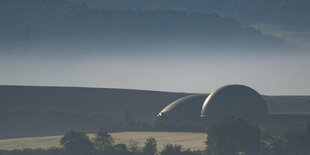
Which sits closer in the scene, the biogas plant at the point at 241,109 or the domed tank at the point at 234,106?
A: the domed tank at the point at 234,106

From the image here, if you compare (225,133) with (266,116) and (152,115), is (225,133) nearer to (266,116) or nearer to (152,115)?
(266,116)

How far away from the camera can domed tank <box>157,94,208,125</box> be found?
15488cm

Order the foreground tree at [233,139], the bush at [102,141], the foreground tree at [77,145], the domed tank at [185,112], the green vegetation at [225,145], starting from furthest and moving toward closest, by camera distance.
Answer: the domed tank at [185,112] → the bush at [102,141] → the foreground tree at [77,145] → the foreground tree at [233,139] → the green vegetation at [225,145]

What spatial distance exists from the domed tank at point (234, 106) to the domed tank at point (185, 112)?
884 centimetres

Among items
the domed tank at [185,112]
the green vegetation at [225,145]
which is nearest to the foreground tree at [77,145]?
the green vegetation at [225,145]

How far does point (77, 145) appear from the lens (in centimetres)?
10844

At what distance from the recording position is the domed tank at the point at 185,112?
154875mm

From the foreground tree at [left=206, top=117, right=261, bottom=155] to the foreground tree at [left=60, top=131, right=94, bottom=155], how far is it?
14924 millimetres

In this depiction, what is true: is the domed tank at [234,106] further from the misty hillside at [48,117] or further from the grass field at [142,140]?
the misty hillside at [48,117]

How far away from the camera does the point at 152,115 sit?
636ft

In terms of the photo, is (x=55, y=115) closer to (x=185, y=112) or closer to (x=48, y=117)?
(x=48, y=117)

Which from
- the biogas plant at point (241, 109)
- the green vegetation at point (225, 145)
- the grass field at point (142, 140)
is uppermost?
the biogas plant at point (241, 109)

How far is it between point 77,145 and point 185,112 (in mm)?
50238

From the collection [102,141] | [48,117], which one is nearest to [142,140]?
[102,141]
